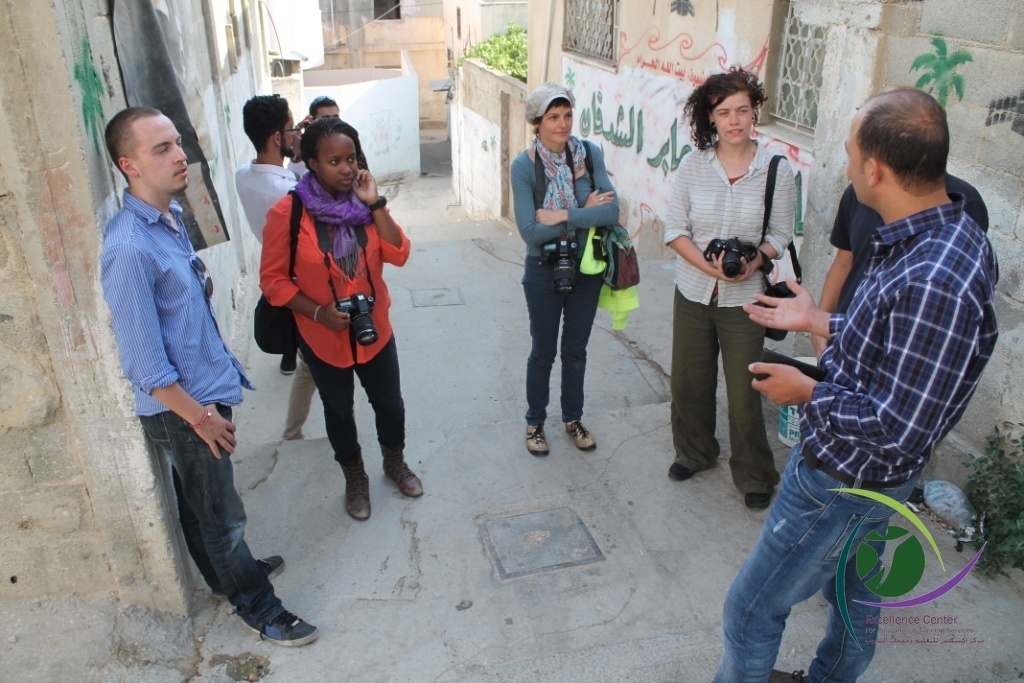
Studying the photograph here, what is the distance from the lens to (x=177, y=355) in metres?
2.48

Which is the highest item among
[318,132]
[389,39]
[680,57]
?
[318,132]

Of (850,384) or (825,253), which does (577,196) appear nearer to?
(825,253)

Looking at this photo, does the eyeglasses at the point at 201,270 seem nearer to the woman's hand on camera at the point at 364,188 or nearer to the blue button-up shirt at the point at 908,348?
the woman's hand on camera at the point at 364,188

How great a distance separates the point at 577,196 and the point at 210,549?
217cm

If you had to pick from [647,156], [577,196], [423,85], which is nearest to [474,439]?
[577,196]

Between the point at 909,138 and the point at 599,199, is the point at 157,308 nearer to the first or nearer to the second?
the point at 599,199

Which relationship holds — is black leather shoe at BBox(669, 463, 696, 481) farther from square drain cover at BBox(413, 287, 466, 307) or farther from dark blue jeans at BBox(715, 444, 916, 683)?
square drain cover at BBox(413, 287, 466, 307)

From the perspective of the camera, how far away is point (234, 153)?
778 cm

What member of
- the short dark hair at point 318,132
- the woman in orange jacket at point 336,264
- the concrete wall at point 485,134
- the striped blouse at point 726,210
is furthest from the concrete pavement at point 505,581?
the concrete wall at point 485,134

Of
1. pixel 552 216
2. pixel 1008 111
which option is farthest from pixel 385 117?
pixel 1008 111

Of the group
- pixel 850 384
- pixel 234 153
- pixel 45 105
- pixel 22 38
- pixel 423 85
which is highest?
pixel 22 38

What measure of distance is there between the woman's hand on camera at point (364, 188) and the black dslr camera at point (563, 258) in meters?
0.83

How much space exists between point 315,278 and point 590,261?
1246mm

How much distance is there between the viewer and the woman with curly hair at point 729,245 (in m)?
3.29
